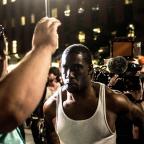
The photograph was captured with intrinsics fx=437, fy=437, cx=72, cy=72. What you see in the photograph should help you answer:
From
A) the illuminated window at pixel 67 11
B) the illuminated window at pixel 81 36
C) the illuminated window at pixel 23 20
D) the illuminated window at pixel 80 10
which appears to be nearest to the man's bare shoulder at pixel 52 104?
the illuminated window at pixel 81 36

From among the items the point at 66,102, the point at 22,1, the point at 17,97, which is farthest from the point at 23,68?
the point at 22,1

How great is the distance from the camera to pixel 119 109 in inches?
179

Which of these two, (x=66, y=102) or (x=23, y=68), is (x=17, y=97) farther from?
(x=66, y=102)

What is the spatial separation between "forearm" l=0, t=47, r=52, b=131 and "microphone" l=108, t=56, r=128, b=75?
486 cm

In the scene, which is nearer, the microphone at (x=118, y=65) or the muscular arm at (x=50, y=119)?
the muscular arm at (x=50, y=119)

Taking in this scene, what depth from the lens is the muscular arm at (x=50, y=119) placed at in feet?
15.7

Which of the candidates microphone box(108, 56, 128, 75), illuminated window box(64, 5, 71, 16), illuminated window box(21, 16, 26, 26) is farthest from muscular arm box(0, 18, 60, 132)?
illuminated window box(21, 16, 26, 26)

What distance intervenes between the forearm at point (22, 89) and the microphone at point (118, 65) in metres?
4.86

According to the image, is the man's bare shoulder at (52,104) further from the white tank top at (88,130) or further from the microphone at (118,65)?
the microphone at (118,65)

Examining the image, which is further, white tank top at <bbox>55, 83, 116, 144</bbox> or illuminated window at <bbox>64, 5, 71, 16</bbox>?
illuminated window at <bbox>64, 5, 71, 16</bbox>

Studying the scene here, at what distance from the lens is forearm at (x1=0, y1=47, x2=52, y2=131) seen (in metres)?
1.83

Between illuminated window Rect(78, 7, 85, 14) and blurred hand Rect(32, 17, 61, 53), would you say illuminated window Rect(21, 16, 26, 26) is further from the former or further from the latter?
blurred hand Rect(32, 17, 61, 53)

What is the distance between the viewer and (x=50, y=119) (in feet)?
15.8

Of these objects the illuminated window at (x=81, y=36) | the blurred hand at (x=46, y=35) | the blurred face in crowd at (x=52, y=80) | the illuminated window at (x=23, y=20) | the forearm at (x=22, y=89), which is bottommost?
the illuminated window at (x=81, y=36)
